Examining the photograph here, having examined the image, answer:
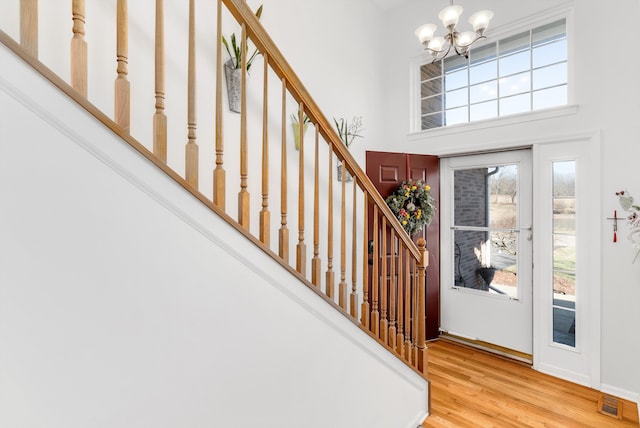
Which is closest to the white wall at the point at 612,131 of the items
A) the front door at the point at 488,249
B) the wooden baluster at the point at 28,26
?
the front door at the point at 488,249

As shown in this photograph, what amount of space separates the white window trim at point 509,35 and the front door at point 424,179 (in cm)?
44

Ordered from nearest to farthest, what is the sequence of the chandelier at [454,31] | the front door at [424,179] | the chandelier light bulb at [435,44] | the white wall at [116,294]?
the white wall at [116,294]
the chandelier at [454,31]
the chandelier light bulb at [435,44]
the front door at [424,179]

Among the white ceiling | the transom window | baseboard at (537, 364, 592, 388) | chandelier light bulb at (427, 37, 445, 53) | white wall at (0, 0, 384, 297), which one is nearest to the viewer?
white wall at (0, 0, 384, 297)

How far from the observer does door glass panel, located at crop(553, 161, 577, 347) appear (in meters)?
2.61

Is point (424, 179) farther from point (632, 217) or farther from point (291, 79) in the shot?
point (291, 79)

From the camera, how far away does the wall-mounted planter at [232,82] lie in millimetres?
2049

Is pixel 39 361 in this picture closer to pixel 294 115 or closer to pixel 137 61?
pixel 137 61

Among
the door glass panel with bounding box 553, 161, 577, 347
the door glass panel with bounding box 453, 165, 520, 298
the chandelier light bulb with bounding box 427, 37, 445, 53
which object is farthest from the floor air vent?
the chandelier light bulb with bounding box 427, 37, 445, 53

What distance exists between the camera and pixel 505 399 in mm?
2352

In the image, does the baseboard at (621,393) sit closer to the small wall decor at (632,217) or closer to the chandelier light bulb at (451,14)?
the small wall decor at (632,217)

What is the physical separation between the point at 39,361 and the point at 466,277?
3448mm

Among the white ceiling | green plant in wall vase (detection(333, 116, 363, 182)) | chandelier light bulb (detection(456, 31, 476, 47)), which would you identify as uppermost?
the white ceiling

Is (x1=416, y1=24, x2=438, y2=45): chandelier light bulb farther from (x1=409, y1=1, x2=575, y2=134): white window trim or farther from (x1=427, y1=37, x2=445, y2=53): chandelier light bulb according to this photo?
(x1=409, y1=1, x2=575, y2=134): white window trim

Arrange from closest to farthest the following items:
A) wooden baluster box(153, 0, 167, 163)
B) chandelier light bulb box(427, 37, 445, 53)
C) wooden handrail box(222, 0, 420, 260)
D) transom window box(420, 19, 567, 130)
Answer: wooden baluster box(153, 0, 167, 163), wooden handrail box(222, 0, 420, 260), chandelier light bulb box(427, 37, 445, 53), transom window box(420, 19, 567, 130)
